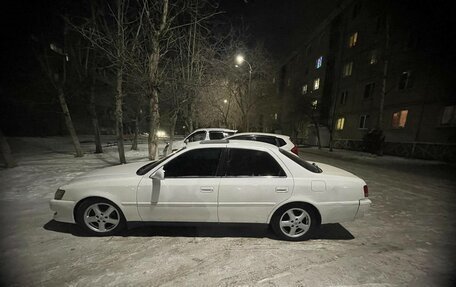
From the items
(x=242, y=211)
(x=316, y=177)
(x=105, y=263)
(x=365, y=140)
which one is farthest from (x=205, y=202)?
(x=365, y=140)

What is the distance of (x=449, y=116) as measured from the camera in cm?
1337

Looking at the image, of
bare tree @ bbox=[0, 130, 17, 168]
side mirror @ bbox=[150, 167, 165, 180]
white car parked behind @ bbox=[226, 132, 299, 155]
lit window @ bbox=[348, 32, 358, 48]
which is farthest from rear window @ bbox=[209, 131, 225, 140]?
lit window @ bbox=[348, 32, 358, 48]

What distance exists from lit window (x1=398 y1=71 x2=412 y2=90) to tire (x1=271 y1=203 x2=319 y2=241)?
19143 mm

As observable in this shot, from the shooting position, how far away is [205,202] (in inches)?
125

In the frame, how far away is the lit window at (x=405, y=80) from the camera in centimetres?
1602

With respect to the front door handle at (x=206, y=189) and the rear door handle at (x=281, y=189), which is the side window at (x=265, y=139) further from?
the front door handle at (x=206, y=189)

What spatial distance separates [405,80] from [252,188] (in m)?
20.3

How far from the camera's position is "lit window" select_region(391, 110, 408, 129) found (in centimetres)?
1630

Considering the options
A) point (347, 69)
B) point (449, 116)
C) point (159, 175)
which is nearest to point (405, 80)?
point (449, 116)

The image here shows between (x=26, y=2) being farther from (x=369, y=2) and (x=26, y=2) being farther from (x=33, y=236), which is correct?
(x=369, y=2)

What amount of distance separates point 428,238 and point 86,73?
15.0m

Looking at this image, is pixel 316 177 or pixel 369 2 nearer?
pixel 316 177

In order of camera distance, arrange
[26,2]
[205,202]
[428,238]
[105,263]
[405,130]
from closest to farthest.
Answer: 1. [105,263]
2. [205,202]
3. [428,238]
4. [26,2]
5. [405,130]

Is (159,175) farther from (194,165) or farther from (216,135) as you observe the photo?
(216,135)
